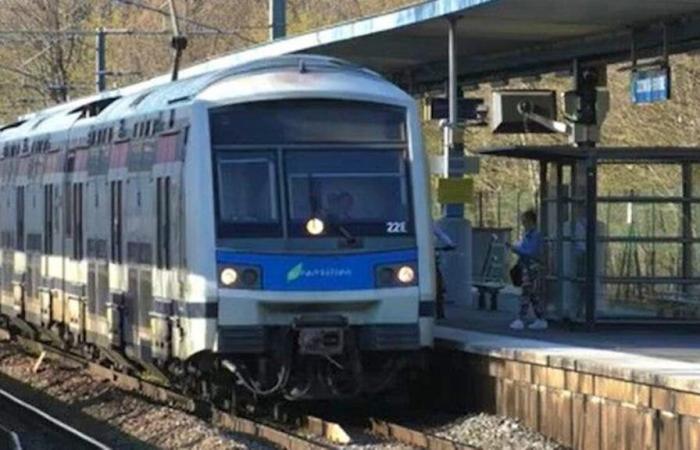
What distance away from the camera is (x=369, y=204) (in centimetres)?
1627

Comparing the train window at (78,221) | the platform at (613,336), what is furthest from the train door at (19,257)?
the platform at (613,336)

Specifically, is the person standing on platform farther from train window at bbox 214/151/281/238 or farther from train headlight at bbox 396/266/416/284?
train window at bbox 214/151/281/238

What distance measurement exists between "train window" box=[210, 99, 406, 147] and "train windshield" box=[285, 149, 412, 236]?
0.16 metres

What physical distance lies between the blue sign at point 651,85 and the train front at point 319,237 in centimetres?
548

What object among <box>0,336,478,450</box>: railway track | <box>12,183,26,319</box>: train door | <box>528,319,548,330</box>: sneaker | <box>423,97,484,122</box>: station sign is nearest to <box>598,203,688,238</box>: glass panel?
<box>528,319,548,330</box>: sneaker

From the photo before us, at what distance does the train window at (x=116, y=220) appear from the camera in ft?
62.8

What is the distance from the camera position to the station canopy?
2083cm

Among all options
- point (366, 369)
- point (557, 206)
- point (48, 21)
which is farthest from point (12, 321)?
point (48, 21)

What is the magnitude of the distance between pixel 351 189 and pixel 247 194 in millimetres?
939

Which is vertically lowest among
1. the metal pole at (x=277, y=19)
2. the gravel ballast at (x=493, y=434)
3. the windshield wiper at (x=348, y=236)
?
the gravel ballast at (x=493, y=434)

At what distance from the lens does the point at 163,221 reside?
1708 cm

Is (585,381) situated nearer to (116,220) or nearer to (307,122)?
(307,122)

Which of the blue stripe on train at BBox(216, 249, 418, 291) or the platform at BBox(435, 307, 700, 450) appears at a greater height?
the blue stripe on train at BBox(216, 249, 418, 291)

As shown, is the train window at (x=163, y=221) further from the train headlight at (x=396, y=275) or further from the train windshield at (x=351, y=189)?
the train headlight at (x=396, y=275)
